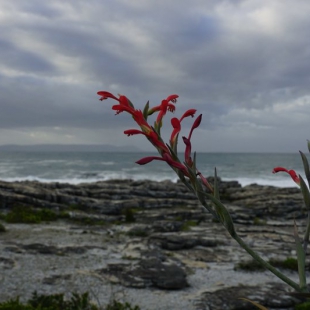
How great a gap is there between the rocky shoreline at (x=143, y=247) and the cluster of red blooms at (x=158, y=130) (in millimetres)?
1222

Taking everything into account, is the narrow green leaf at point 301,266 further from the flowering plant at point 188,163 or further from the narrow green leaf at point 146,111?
the narrow green leaf at point 146,111

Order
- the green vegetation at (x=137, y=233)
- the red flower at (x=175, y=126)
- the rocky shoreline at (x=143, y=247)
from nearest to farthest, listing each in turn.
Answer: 1. the red flower at (x=175, y=126)
2. the rocky shoreline at (x=143, y=247)
3. the green vegetation at (x=137, y=233)

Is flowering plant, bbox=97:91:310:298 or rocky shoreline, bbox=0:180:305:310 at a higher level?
flowering plant, bbox=97:91:310:298

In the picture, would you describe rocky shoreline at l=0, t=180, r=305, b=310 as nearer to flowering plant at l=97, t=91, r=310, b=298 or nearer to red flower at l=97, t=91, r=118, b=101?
flowering plant at l=97, t=91, r=310, b=298

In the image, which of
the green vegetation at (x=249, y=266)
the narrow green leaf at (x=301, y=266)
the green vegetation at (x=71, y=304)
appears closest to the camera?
the narrow green leaf at (x=301, y=266)

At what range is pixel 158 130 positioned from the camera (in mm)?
1897

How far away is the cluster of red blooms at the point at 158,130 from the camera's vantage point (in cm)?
174

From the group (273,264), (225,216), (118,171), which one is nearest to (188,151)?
(225,216)

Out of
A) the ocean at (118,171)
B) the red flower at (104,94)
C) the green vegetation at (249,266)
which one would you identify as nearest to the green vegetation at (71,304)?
the red flower at (104,94)

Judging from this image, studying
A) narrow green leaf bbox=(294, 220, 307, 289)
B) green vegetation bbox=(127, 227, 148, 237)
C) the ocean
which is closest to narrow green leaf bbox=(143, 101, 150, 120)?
narrow green leaf bbox=(294, 220, 307, 289)

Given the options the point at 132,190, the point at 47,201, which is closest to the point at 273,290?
the point at 47,201

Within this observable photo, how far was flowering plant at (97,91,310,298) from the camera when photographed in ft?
5.25

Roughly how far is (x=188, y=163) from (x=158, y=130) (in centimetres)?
22

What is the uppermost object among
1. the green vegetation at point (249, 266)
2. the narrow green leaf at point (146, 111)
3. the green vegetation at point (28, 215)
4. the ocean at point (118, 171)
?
the narrow green leaf at point (146, 111)
